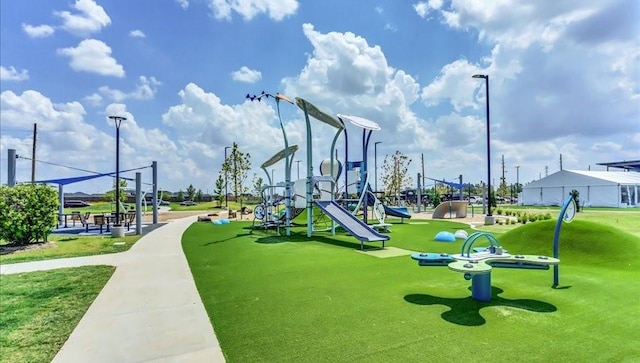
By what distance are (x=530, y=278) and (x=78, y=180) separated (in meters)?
22.4

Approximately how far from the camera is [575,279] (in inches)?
261

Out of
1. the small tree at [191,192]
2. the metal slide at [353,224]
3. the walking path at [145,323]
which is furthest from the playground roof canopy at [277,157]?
the small tree at [191,192]

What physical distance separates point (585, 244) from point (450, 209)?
57.8 ft

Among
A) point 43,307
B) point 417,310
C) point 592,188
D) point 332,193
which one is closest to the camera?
point 417,310

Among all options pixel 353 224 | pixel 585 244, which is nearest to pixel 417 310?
pixel 585 244

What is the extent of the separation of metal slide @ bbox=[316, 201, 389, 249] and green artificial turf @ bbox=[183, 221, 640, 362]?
1750 millimetres

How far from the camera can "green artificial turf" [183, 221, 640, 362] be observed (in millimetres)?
3812

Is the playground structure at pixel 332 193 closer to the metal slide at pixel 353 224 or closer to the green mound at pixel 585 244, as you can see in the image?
the metal slide at pixel 353 224

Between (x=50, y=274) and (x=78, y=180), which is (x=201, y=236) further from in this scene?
(x=78, y=180)

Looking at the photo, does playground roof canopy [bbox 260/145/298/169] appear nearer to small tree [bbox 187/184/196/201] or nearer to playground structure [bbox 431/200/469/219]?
playground structure [bbox 431/200/469/219]

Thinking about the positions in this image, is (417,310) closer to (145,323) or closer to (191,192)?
(145,323)

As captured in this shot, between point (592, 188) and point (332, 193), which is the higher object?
point (592, 188)

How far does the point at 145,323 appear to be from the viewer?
480 centimetres

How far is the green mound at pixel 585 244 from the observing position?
8.02 m
